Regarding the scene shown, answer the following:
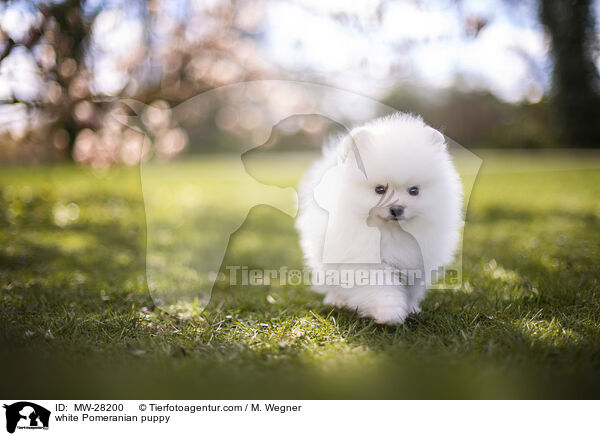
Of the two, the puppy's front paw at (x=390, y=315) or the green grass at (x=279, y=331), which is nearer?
the green grass at (x=279, y=331)

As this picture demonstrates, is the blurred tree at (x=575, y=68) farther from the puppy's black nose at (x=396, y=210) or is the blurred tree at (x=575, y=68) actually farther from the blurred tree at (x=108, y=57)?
the puppy's black nose at (x=396, y=210)

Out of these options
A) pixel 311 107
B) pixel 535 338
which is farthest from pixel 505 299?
pixel 311 107

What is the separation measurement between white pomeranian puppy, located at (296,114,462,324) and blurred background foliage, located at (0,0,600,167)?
597 mm

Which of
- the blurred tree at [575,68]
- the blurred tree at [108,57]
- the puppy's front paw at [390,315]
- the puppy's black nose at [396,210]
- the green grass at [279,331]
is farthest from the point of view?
the blurred tree at [575,68]

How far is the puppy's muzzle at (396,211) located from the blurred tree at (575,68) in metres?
4.32

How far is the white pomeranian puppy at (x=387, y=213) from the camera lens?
209 cm

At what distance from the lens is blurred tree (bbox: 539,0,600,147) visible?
560 centimetres

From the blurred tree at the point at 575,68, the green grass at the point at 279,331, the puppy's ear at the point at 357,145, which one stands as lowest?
the green grass at the point at 279,331

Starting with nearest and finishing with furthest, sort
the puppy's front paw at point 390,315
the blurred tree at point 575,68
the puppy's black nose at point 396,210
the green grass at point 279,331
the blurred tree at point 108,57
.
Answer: the green grass at point 279,331 → the puppy's black nose at point 396,210 → the puppy's front paw at point 390,315 → the blurred tree at point 108,57 → the blurred tree at point 575,68

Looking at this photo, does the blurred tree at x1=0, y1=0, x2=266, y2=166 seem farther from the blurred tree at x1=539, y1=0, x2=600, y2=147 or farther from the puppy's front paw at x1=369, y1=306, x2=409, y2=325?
the blurred tree at x1=539, y1=0, x2=600, y2=147

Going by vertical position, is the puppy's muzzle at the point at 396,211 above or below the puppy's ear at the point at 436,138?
below
